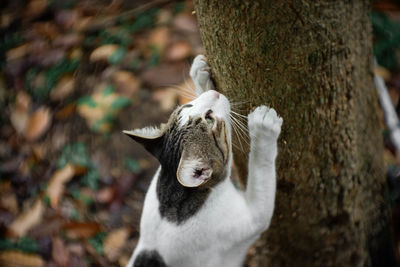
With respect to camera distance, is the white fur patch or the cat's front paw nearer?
the cat's front paw

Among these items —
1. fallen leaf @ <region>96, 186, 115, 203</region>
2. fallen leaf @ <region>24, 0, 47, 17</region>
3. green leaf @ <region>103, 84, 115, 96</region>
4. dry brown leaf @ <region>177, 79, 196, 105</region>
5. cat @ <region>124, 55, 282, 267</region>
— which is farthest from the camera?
fallen leaf @ <region>24, 0, 47, 17</region>

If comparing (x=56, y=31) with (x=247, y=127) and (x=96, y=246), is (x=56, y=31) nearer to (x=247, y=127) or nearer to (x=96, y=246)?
(x=96, y=246)

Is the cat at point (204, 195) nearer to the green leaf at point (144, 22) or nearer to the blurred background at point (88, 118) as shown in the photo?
the blurred background at point (88, 118)

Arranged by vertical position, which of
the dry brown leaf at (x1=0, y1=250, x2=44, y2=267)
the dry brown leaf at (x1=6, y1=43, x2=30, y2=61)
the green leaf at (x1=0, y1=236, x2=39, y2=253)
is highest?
the dry brown leaf at (x1=6, y1=43, x2=30, y2=61)

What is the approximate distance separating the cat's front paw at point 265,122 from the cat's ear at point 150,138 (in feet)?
0.91

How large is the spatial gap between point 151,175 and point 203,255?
703 millimetres

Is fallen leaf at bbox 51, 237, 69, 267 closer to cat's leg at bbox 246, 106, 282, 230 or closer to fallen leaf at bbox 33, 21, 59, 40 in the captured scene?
cat's leg at bbox 246, 106, 282, 230

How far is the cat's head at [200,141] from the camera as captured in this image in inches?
32.0

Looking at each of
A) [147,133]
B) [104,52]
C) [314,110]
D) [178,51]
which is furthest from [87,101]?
[314,110]

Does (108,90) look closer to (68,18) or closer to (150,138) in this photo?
(68,18)

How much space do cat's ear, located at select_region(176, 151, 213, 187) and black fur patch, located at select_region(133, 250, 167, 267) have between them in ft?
0.90

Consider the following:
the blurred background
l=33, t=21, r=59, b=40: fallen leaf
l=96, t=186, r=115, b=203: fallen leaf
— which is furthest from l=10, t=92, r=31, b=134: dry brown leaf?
l=96, t=186, r=115, b=203: fallen leaf

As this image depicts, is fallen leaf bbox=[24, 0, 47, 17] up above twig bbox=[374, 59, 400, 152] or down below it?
above

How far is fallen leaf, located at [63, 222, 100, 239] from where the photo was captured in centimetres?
146
